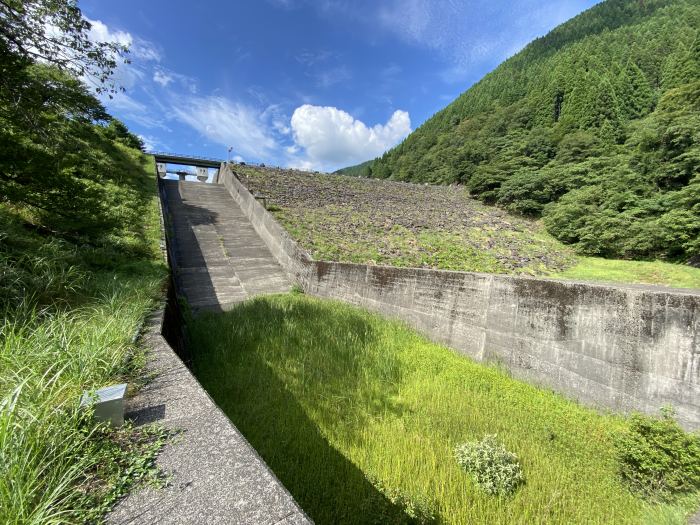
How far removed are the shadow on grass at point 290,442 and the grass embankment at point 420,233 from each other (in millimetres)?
5884

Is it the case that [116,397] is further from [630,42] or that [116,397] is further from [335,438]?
[630,42]

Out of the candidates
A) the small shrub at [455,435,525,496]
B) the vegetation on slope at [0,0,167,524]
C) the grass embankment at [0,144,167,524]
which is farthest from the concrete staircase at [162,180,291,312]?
the small shrub at [455,435,525,496]

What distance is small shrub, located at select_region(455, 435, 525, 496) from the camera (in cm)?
238

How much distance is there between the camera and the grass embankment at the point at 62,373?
1.12 metres

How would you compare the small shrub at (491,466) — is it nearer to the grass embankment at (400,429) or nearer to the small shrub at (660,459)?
the grass embankment at (400,429)

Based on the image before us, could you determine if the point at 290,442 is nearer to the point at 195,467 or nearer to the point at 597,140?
the point at 195,467

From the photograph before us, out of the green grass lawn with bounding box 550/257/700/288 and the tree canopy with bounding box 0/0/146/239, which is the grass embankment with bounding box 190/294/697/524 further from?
the green grass lawn with bounding box 550/257/700/288

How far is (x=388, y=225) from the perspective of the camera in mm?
14703

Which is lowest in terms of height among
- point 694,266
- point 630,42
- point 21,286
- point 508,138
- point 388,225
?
point 21,286

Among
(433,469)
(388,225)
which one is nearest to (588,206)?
(388,225)

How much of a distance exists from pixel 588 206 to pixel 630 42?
A: 40530 millimetres

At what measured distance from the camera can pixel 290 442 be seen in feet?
9.45

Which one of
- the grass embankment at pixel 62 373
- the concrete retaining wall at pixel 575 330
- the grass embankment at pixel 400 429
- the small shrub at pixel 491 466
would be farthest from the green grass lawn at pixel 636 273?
the grass embankment at pixel 62 373

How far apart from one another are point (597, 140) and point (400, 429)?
30692 mm
